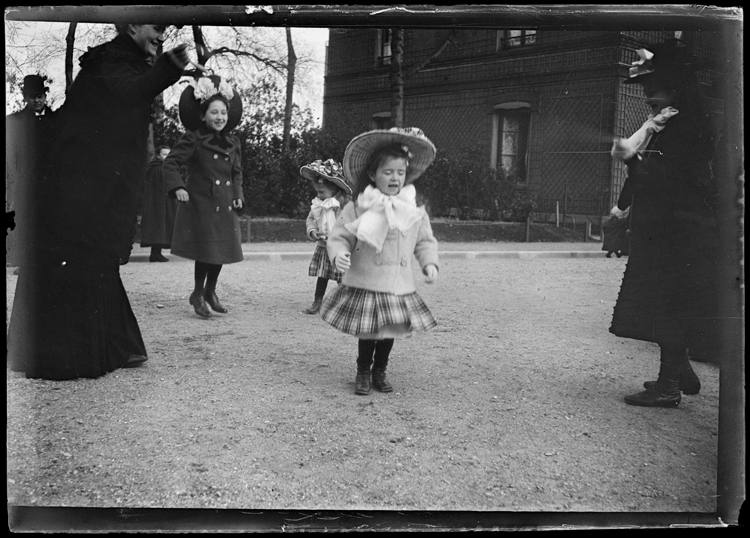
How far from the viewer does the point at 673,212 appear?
3.16 m

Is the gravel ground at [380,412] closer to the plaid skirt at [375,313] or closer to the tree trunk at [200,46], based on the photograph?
the plaid skirt at [375,313]

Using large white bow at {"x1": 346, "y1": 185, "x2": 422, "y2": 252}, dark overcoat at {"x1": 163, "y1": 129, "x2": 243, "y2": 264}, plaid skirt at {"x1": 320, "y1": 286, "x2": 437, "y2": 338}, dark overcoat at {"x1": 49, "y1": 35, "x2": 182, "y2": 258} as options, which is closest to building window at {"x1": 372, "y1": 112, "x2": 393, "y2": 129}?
large white bow at {"x1": 346, "y1": 185, "x2": 422, "y2": 252}

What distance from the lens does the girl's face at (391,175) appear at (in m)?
3.15

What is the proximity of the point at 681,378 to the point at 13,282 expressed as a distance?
294 cm

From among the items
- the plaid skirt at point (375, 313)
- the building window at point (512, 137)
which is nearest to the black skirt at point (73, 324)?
the plaid skirt at point (375, 313)

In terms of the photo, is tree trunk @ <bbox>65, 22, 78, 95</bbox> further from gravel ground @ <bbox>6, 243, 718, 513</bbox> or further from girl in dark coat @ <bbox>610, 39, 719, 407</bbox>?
girl in dark coat @ <bbox>610, 39, 719, 407</bbox>

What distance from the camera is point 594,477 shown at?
3010 millimetres

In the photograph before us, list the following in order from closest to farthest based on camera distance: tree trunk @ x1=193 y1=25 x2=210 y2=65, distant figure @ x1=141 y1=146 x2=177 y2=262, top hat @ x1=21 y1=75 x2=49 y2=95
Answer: tree trunk @ x1=193 y1=25 x2=210 y2=65, top hat @ x1=21 y1=75 x2=49 y2=95, distant figure @ x1=141 y1=146 x2=177 y2=262

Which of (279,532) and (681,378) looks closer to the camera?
(279,532)

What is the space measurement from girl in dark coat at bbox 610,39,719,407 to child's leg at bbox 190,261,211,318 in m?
1.88

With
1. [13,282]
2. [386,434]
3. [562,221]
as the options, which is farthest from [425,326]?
[13,282]

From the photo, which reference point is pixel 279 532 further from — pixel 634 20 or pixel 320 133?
pixel 634 20

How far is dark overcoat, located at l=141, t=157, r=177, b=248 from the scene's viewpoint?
329 centimetres

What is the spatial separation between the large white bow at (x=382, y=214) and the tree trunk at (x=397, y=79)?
0.31 meters
